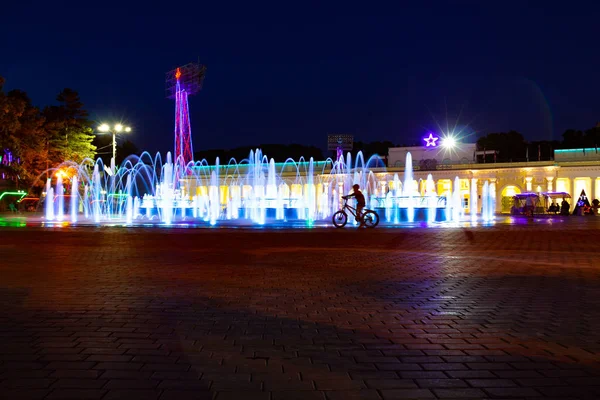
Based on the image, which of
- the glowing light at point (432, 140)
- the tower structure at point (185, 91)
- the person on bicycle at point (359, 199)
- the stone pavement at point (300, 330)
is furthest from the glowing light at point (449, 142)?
the stone pavement at point (300, 330)

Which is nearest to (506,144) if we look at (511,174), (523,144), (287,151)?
(523,144)

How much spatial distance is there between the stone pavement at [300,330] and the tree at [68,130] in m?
49.1

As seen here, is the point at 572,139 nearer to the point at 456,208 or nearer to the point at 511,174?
the point at 511,174

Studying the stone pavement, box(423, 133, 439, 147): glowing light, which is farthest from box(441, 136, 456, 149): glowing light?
the stone pavement

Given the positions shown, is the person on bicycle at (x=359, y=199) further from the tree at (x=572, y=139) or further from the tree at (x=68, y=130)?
the tree at (x=572, y=139)

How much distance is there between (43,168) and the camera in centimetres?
5341

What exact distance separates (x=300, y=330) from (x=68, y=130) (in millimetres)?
57586

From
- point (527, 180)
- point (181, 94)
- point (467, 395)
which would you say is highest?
point (181, 94)

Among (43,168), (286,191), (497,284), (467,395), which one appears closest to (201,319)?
(467,395)

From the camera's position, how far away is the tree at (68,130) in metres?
55.2

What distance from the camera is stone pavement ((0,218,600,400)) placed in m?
3.71

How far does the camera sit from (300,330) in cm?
521

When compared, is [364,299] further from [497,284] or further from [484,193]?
[484,193]

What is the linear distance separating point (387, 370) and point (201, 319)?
2273mm
